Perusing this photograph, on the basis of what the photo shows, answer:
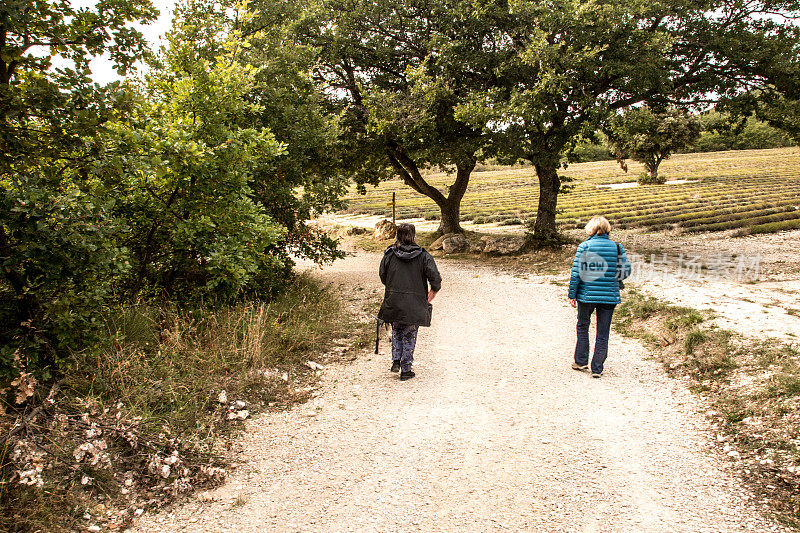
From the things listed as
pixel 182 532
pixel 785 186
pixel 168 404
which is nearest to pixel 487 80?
pixel 168 404

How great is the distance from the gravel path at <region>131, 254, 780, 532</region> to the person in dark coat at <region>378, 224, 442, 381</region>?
2.02ft

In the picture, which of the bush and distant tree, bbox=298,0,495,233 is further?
the bush

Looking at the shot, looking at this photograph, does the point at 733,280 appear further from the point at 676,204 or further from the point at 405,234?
the point at 676,204

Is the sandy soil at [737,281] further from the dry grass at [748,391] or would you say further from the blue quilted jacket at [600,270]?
the blue quilted jacket at [600,270]

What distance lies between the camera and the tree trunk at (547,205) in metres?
18.0

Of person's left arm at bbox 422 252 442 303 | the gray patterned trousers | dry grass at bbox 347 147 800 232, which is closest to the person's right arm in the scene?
person's left arm at bbox 422 252 442 303

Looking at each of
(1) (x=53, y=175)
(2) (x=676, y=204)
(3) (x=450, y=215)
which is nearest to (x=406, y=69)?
(3) (x=450, y=215)

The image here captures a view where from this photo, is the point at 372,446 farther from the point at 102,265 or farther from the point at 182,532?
the point at 102,265

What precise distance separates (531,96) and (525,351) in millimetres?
8571

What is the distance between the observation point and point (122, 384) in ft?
17.0

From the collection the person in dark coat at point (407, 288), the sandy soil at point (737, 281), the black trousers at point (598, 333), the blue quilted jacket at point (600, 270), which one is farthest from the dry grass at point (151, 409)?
the sandy soil at point (737, 281)

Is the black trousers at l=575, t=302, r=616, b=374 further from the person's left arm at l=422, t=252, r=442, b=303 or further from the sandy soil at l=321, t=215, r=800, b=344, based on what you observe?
the sandy soil at l=321, t=215, r=800, b=344

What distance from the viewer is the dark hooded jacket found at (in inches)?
268

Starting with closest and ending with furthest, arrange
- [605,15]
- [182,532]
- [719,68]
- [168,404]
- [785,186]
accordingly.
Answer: [182,532], [168,404], [605,15], [719,68], [785,186]
